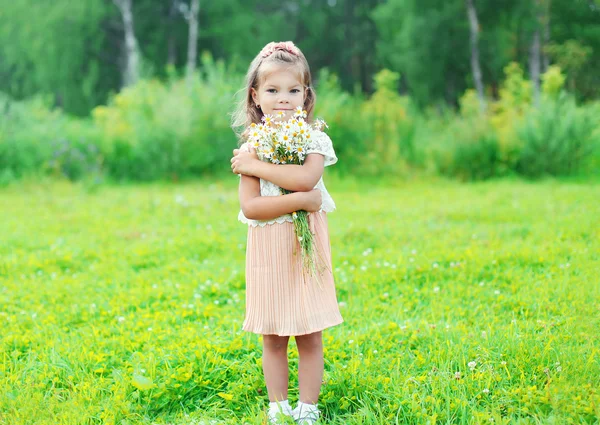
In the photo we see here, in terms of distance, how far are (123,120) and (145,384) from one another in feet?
35.9

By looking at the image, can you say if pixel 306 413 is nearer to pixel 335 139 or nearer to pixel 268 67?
pixel 268 67

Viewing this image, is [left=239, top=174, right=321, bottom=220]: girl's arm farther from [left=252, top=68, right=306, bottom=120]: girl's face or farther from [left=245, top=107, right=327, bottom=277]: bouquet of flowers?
[left=252, top=68, right=306, bottom=120]: girl's face

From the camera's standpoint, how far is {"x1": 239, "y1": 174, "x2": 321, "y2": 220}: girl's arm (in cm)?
274

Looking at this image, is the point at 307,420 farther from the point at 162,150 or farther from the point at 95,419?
the point at 162,150

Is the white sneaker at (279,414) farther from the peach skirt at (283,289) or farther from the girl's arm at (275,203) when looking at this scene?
the girl's arm at (275,203)

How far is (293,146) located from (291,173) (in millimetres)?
129

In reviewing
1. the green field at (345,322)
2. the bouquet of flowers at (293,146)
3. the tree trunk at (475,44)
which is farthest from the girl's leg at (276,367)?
the tree trunk at (475,44)

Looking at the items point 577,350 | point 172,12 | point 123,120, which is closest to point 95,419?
point 577,350

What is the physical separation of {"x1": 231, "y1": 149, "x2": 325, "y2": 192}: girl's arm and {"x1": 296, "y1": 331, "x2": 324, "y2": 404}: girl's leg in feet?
2.46

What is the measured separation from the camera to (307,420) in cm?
286

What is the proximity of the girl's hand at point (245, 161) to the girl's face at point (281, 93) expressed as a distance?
217 millimetres

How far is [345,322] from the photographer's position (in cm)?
417

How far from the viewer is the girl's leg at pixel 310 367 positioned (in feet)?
9.55

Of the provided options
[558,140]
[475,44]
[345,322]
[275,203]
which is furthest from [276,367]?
[475,44]
